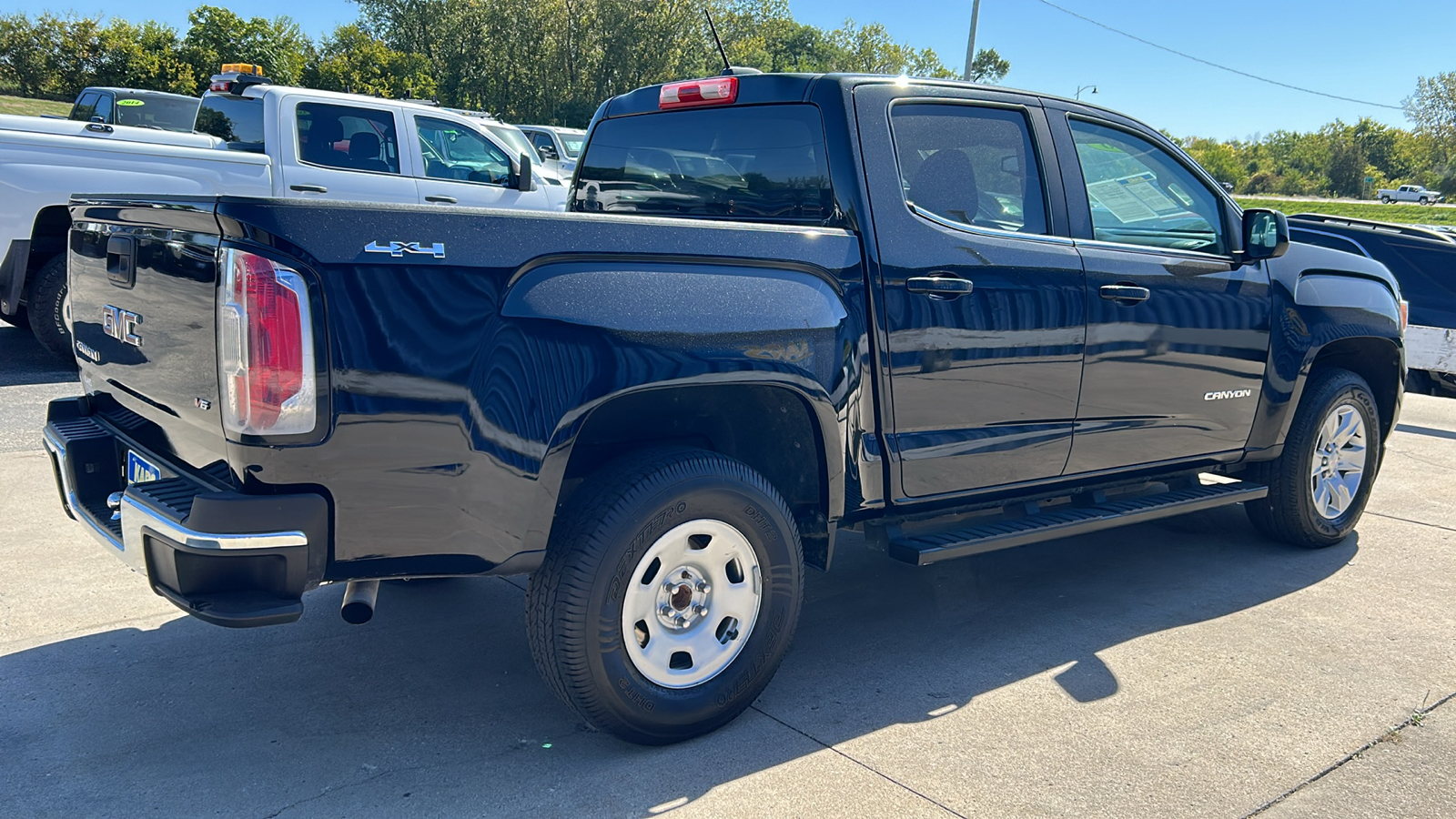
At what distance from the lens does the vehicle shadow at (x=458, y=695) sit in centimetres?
284

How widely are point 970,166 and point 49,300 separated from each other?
6.64 m

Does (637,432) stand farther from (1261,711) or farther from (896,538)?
(1261,711)

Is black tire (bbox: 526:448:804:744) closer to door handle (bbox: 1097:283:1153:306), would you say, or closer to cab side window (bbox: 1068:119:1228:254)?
door handle (bbox: 1097:283:1153:306)

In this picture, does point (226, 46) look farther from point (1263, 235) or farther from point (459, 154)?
point (1263, 235)

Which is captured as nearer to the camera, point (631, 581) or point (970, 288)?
point (631, 581)

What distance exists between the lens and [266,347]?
2.44 meters

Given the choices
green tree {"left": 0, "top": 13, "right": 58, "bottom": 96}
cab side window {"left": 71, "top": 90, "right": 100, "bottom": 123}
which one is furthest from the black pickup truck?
green tree {"left": 0, "top": 13, "right": 58, "bottom": 96}

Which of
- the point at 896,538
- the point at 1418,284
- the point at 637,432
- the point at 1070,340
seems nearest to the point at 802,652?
the point at 896,538

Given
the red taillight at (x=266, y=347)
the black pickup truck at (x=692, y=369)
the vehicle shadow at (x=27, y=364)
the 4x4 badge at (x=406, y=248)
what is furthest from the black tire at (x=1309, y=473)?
the vehicle shadow at (x=27, y=364)

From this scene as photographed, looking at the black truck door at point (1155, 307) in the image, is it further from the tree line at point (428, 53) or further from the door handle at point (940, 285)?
the tree line at point (428, 53)

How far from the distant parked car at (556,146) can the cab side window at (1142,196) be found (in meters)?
9.82

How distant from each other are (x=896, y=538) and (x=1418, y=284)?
7.75 metres

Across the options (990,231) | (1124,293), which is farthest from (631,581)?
(1124,293)

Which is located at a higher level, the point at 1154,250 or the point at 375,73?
the point at 375,73
